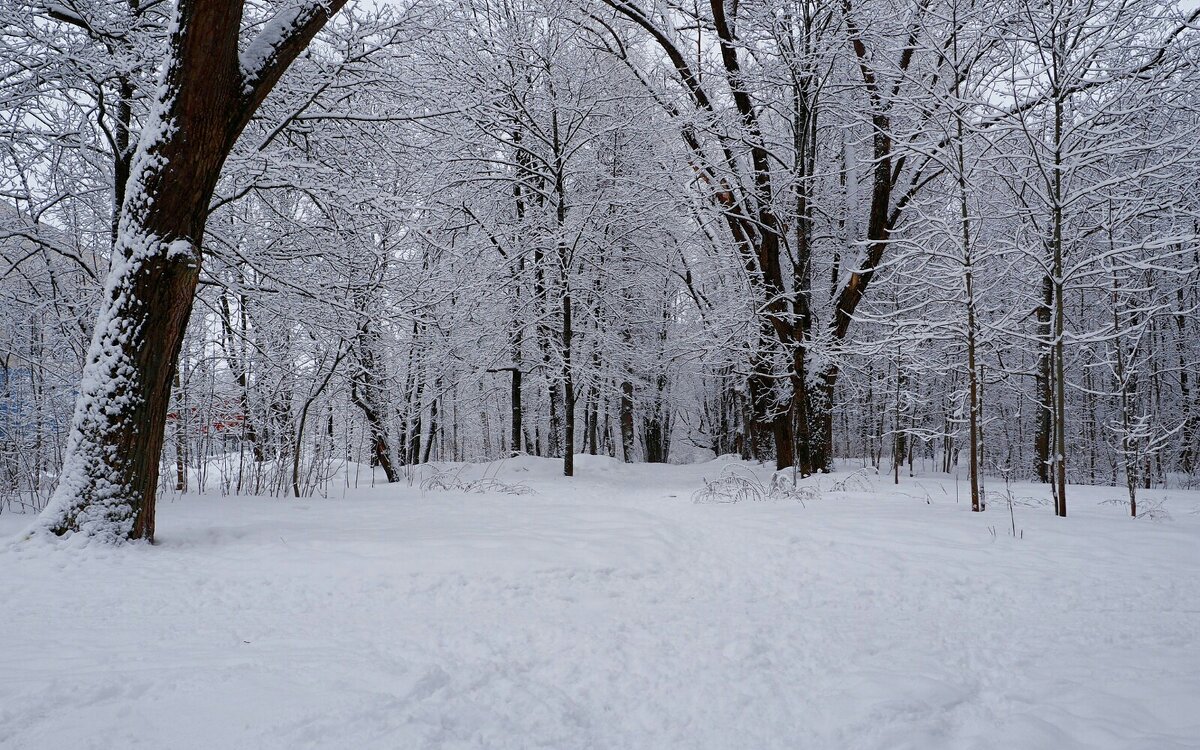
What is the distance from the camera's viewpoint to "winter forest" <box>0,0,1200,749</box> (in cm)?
240

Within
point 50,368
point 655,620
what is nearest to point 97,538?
point 655,620

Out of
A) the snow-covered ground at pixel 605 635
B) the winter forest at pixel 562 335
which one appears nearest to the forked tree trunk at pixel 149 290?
the winter forest at pixel 562 335

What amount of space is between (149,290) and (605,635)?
389cm

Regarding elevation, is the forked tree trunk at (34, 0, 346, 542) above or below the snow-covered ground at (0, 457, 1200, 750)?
above

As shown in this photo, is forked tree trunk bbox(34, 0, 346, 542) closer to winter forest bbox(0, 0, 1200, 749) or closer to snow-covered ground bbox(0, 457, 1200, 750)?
winter forest bbox(0, 0, 1200, 749)

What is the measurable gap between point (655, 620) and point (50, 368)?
8611 millimetres

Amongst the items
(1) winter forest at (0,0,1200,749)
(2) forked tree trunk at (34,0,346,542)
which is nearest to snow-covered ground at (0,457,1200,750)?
(1) winter forest at (0,0,1200,749)

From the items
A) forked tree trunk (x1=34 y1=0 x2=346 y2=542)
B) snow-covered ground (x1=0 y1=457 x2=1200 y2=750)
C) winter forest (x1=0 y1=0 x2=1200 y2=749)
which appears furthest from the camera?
forked tree trunk (x1=34 y1=0 x2=346 y2=542)

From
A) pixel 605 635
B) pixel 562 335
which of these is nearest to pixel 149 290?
pixel 605 635

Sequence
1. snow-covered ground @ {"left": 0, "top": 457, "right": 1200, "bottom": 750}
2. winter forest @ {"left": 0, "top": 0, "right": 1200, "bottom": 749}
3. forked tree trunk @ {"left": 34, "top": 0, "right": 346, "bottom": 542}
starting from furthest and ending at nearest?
forked tree trunk @ {"left": 34, "top": 0, "right": 346, "bottom": 542}
winter forest @ {"left": 0, "top": 0, "right": 1200, "bottom": 749}
snow-covered ground @ {"left": 0, "top": 457, "right": 1200, "bottom": 750}

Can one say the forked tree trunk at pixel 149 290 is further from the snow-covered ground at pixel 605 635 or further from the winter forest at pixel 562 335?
the snow-covered ground at pixel 605 635

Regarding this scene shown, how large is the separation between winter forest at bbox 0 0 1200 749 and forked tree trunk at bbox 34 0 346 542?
2 cm

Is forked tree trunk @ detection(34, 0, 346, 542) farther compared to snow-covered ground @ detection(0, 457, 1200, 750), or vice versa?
forked tree trunk @ detection(34, 0, 346, 542)

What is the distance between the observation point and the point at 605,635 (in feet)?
9.52
